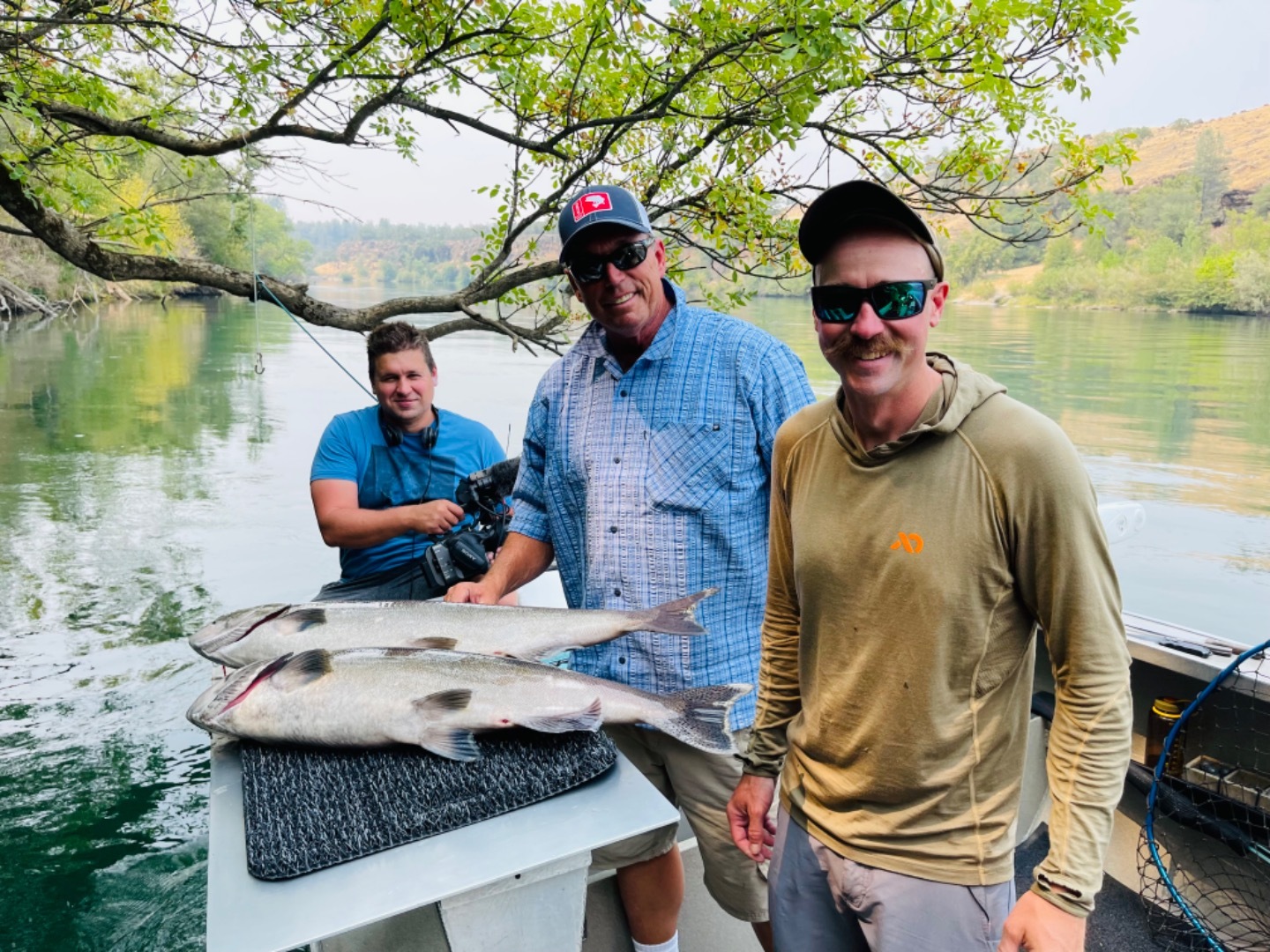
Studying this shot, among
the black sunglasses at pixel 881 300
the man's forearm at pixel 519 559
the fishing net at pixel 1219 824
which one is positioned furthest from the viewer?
the fishing net at pixel 1219 824

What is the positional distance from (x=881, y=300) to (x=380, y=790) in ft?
4.36

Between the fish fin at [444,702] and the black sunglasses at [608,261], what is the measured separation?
117 cm

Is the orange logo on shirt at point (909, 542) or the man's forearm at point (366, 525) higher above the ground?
the orange logo on shirt at point (909, 542)

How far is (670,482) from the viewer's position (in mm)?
2484

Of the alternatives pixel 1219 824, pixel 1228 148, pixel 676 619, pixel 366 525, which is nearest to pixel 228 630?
pixel 366 525

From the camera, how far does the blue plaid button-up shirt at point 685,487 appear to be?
2.48 meters

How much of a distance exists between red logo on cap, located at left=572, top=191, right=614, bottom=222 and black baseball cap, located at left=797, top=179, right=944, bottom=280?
2.84ft

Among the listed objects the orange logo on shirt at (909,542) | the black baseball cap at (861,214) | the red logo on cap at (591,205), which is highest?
the red logo on cap at (591,205)

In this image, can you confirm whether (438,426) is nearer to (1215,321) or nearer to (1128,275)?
(1215,321)

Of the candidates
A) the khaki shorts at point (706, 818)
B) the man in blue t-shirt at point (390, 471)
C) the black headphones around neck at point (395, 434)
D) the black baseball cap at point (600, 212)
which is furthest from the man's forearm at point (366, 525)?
the black baseball cap at point (600, 212)

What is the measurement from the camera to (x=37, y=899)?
15.3 feet

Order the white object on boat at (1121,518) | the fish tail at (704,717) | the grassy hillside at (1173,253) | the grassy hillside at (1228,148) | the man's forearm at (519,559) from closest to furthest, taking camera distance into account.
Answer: the fish tail at (704,717), the man's forearm at (519,559), the white object on boat at (1121,518), the grassy hillside at (1173,253), the grassy hillside at (1228,148)

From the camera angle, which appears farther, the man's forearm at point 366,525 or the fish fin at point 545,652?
the man's forearm at point 366,525

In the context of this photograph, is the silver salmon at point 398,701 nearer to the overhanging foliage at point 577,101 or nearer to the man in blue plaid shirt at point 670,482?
the man in blue plaid shirt at point 670,482
